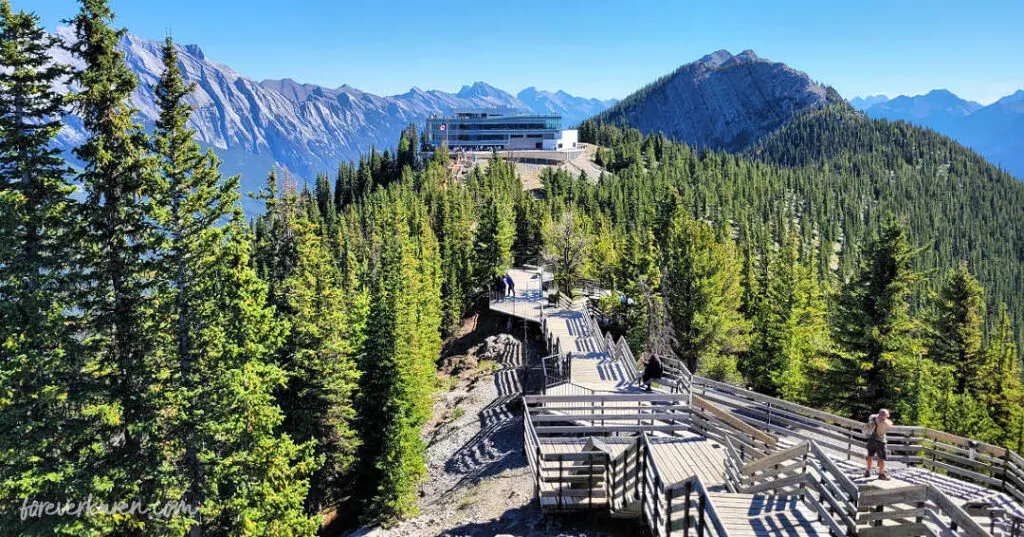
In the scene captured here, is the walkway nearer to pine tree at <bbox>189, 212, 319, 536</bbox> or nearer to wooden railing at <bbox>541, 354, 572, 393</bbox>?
wooden railing at <bbox>541, 354, 572, 393</bbox>

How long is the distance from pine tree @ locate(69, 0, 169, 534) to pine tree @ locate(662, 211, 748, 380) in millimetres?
25507

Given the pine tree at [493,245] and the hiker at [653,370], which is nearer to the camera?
the hiker at [653,370]

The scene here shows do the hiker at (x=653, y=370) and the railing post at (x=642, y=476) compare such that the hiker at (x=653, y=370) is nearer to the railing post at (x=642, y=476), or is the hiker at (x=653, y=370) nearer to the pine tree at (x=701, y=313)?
the railing post at (x=642, y=476)

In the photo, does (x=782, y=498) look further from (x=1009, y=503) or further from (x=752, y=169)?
(x=752, y=169)

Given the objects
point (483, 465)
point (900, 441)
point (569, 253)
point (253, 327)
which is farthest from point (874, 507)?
point (569, 253)

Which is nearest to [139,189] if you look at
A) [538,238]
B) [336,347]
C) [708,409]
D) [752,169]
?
[336,347]

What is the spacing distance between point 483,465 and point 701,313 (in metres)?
15.9

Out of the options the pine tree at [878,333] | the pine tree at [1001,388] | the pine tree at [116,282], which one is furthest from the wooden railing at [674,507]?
the pine tree at [1001,388]

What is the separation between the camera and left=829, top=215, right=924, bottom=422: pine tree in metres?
24.0

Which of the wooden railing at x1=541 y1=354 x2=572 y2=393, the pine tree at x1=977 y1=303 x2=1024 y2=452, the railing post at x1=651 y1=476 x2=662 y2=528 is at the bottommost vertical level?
the pine tree at x1=977 y1=303 x2=1024 y2=452

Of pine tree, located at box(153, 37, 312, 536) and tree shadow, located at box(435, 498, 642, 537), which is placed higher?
pine tree, located at box(153, 37, 312, 536)

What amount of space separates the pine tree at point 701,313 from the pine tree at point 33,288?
27.3 m

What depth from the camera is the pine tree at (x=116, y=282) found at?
14.1 meters

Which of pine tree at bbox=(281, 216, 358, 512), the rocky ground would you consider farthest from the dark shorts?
pine tree at bbox=(281, 216, 358, 512)
